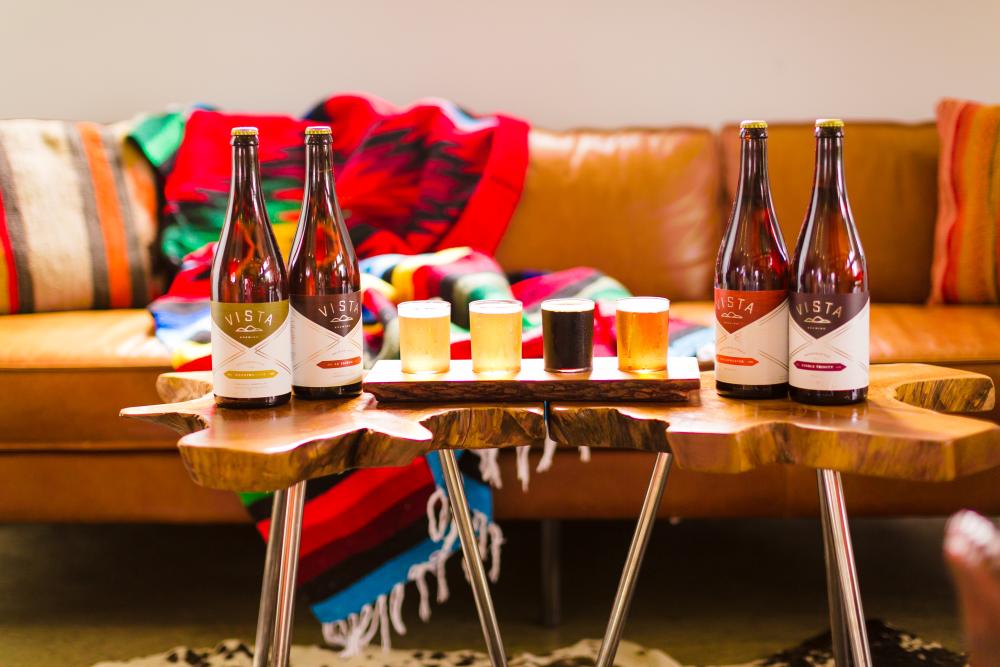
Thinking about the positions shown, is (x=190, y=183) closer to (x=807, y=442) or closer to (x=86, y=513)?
(x=86, y=513)

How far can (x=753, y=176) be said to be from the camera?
3.60 ft

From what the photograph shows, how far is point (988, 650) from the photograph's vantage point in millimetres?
403

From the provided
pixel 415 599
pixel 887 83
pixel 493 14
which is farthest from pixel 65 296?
pixel 887 83

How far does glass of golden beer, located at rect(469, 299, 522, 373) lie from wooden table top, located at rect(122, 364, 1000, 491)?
65 mm

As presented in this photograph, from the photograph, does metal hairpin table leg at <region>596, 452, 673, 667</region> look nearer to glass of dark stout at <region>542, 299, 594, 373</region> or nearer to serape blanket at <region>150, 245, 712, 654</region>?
glass of dark stout at <region>542, 299, 594, 373</region>

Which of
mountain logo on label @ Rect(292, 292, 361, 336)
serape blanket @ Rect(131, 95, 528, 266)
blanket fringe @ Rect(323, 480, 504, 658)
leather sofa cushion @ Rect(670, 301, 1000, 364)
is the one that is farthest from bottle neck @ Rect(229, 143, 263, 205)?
serape blanket @ Rect(131, 95, 528, 266)

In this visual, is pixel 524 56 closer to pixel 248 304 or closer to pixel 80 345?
pixel 80 345

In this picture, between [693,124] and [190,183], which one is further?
[693,124]

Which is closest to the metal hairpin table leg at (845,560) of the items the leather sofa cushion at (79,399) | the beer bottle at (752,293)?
the beer bottle at (752,293)

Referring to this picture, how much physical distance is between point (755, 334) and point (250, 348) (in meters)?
0.51

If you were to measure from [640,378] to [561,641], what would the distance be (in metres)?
0.72

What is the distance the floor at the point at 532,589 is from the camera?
5.41ft

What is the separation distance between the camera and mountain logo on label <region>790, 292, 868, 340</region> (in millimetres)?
998

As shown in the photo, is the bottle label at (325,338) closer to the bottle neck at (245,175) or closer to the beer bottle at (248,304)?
the beer bottle at (248,304)
